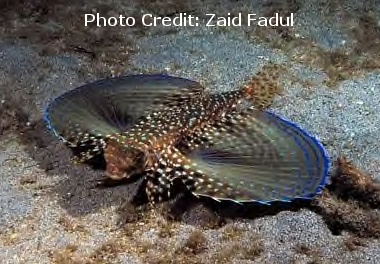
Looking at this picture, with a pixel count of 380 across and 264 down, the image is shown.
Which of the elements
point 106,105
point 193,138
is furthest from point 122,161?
point 106,105

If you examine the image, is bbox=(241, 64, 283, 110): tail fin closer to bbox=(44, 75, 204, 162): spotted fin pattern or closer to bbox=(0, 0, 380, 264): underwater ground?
bbox=(0, 0, 380, 264): underwater ground

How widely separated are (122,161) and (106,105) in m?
0.95

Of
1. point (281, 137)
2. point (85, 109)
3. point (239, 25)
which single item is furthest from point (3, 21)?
point (281, 137)

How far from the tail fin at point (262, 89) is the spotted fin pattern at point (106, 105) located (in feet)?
1.45

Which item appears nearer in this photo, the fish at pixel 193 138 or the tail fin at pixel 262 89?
the fish at pixel 193 138

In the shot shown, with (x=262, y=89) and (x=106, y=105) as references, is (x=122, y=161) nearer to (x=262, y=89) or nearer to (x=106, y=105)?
(x=106, y=105)

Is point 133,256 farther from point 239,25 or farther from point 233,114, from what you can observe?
point 239,25

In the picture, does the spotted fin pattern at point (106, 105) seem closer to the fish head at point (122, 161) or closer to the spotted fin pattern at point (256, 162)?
the fish head at point (122, 161)

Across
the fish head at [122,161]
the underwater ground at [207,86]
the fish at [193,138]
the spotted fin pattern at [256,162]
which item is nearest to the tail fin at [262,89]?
the fish at [193,138]

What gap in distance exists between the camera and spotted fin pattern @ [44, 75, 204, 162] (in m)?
4.18

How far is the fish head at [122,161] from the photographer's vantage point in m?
3.70

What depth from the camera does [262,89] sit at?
15.6 feet

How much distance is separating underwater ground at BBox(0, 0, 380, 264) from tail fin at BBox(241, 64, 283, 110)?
0.21 m

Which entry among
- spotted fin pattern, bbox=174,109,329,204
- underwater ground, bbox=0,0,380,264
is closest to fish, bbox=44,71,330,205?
spotted fin pattern, bbox=174,109,329,204
